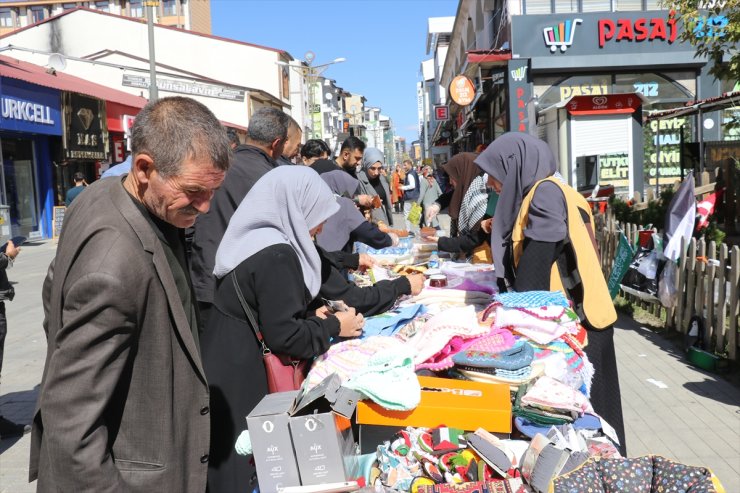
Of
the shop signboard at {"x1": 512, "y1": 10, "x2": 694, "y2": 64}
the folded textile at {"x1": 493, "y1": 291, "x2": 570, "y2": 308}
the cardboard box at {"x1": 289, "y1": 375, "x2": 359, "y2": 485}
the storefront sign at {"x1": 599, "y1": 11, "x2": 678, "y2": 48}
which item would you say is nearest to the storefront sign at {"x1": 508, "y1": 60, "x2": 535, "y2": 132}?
the shop signboard at {"x1": 512, "y1": 10, "x2": 694, "y2": 64}

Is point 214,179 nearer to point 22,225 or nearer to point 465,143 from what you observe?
point 22,225

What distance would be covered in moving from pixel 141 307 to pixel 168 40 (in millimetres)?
41576

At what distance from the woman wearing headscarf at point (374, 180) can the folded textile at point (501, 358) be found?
5.94 metres

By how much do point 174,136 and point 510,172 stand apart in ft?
8.10

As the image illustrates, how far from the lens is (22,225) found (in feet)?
67.3

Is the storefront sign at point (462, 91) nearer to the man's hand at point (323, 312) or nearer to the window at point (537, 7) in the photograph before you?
→ the window at point (537, 7)

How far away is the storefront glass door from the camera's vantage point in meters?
19.8

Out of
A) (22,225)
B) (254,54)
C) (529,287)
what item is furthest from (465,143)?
(529,287)

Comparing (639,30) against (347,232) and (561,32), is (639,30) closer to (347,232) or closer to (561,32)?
(561,32)

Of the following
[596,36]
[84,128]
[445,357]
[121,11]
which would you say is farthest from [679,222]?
[121,11]

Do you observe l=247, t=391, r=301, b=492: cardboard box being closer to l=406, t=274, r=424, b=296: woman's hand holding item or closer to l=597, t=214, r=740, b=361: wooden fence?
l=406, t=274, r=424, b=296: woman's hand holding item

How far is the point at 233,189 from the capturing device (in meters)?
4.17

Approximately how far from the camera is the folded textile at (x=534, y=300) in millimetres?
3170

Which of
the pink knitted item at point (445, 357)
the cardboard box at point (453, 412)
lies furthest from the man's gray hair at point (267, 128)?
the cardboard box at point (453, 412)
